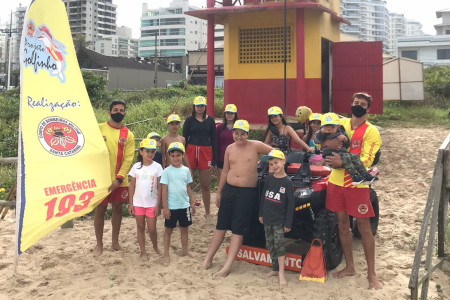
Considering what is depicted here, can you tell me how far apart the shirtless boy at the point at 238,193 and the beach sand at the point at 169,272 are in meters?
0.32

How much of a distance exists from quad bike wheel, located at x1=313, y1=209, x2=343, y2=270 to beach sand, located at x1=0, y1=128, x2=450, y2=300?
241 mm

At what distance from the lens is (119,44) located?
102062mm

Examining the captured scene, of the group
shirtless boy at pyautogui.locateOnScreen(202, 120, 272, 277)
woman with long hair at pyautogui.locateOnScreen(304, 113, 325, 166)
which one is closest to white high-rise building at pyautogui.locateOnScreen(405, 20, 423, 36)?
woman with long hair at pyautogui.locateOnScreen(304, 113, 325, 166)

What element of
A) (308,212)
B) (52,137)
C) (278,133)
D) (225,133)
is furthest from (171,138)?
(308,212)

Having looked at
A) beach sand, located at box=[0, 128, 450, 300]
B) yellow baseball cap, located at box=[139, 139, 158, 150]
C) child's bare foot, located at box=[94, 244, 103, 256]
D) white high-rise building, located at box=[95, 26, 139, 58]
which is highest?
white high-rise building, located at box=[95, 26, 139, 58]

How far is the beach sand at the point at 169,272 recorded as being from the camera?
173 inches

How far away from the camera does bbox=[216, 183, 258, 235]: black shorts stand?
489cm

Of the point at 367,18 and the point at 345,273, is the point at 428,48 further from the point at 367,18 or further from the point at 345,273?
the point at 367,18

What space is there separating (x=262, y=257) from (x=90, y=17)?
103012 millimetres

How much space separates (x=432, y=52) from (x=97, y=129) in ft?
183

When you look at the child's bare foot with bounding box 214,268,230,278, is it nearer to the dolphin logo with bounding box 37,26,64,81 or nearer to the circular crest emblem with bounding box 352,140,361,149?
the circular crest emblem with bounding box 352,140,361,149

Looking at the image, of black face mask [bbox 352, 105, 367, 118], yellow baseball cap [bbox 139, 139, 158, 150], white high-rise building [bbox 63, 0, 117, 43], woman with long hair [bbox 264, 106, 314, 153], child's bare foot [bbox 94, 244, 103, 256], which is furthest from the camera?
white high-rise building [bbox 63, 0, 117, 43]

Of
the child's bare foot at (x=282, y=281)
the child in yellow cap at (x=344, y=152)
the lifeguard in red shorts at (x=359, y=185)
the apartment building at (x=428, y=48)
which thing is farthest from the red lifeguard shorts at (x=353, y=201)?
the apartment building at (x=428, y=48)

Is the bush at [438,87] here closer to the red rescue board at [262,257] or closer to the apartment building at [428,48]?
the red rescue board at [262,257]
